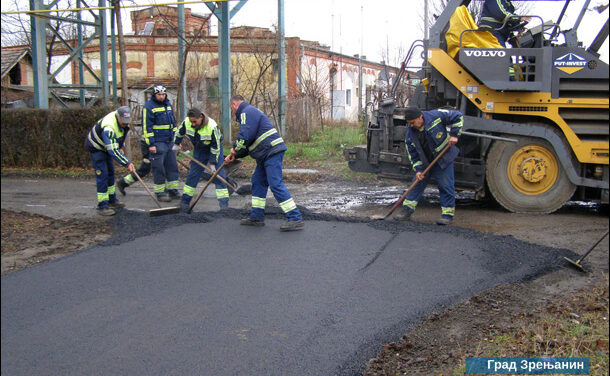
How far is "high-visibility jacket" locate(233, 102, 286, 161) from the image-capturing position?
22.0 feet

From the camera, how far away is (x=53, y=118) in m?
9.62

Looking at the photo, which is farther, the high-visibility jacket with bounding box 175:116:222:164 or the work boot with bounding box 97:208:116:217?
the high-visibility jacket with bounding box 175:116:222:164

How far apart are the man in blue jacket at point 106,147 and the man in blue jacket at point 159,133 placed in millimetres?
719

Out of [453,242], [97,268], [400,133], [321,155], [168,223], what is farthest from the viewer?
[321,155]

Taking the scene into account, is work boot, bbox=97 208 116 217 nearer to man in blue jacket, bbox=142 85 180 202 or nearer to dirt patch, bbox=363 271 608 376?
man in blue jacket, bbox=142 85 180 202

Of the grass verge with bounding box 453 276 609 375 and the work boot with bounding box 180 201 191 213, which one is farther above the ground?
the work boot with bounding box 180 201 191 213

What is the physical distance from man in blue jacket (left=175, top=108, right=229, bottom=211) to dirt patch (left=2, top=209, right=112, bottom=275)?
1293 millimetres

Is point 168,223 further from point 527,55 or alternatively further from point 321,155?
point 321,155

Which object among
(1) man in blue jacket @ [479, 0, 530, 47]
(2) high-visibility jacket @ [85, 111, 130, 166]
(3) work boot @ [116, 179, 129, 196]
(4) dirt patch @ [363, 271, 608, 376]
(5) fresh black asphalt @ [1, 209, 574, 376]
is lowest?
(4) dirt patch @ [363, 271, 608, 376]

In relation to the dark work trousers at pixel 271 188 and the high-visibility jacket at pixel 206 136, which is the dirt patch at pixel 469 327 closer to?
the dark work trousers at pixel 271 188

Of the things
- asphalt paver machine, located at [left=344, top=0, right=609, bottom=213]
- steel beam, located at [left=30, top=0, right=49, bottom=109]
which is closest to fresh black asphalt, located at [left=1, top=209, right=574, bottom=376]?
asphalt paver machine, located at [left=344, top=0, right=609, bottom=213]

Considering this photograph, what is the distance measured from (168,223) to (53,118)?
4288 millimetres

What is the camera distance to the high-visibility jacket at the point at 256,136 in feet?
22.0

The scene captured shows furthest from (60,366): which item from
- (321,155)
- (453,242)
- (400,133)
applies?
(321,155)
